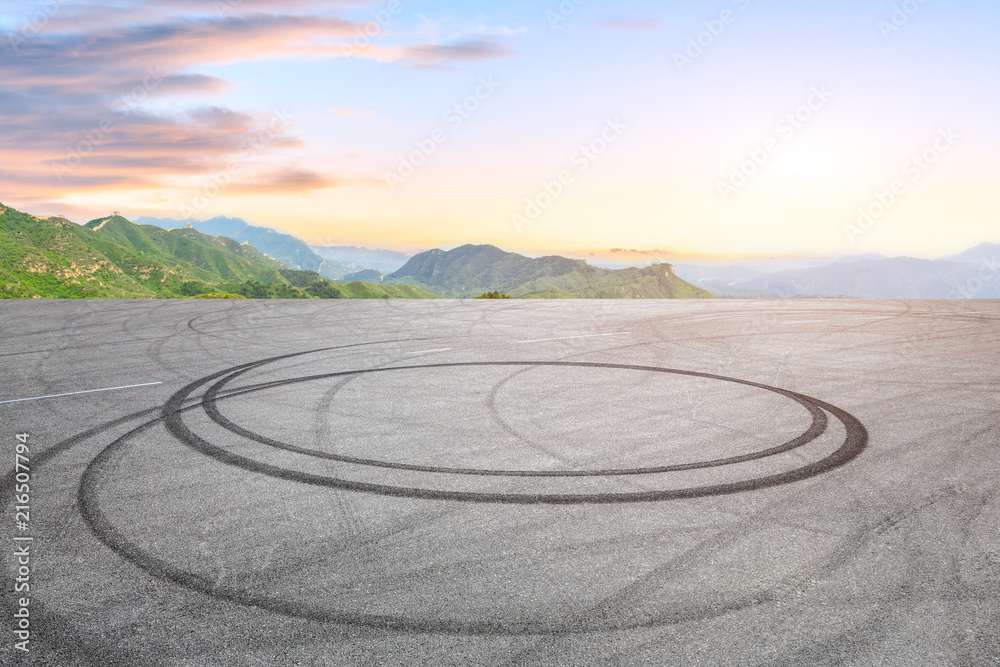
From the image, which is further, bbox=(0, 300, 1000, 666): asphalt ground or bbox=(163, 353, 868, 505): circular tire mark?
bbox=(163, 353, 868, 505): circular tire mark

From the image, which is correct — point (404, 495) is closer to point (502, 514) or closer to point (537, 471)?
point (502, 514)

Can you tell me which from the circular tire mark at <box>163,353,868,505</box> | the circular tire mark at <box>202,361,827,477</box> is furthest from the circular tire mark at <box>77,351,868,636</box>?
the circular tire mark at <box>202,361,827,477</box>

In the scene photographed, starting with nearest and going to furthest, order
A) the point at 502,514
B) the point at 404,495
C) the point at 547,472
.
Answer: the point at 502,514 → the point at 404,495 → the point at 547,472

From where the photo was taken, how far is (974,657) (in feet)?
9.34

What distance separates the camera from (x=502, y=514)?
14.4ft

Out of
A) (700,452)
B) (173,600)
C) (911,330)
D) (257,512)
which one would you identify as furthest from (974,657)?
(911,330)

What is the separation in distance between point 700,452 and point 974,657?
3008 millimetres

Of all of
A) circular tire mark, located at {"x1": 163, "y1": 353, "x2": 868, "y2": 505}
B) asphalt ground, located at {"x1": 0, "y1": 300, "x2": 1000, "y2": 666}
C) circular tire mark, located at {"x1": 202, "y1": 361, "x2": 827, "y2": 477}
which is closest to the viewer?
asphalt ground, located at {"x1": 0, "y1": 300, "x2": 1000, "y2": 666}

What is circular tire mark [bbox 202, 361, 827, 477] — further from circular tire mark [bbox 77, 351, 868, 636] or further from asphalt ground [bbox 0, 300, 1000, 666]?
circular tire mark [bbox 77, 351, 868, 636]

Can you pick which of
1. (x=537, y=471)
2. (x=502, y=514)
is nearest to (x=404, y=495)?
(x=502, y=514)

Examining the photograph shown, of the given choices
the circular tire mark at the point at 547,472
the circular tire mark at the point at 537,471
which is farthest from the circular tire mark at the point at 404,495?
the circular tire mark at the point at 537,471

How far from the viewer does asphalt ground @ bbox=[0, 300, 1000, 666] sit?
9.87ft

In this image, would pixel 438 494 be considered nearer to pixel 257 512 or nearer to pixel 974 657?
pixel 257 512

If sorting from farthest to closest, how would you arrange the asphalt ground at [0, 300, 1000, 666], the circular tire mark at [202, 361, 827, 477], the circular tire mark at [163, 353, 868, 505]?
1. the circular tire mark at [202, 361, 827, 477]
2. the circular tire mark at [163, 353, 868, 505]
3. the asphalt ground at [0, 300, 1000, 666]
